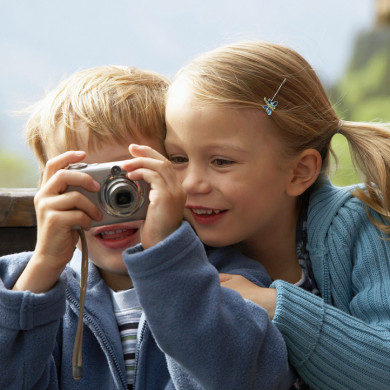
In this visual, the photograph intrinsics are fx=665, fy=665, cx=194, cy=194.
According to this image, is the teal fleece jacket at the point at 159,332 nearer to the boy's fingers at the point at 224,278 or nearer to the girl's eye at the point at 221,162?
the boy's fingers at the point at 224,278

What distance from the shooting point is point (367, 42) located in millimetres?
9898

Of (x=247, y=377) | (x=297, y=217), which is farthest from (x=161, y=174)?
(x=297, y=217)

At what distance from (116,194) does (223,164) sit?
295mm

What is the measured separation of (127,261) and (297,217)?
0.59 metres

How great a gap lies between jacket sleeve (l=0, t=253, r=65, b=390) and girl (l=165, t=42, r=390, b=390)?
1.05ft

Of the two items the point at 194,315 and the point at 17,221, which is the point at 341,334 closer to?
the point at 194,315

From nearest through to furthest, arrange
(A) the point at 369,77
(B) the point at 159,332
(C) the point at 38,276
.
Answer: (B) the point at 159,332, (C) the point at 38,276, (A) the point at 369,77

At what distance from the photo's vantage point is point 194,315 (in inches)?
40.0

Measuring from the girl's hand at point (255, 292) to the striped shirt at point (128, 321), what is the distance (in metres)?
0.19

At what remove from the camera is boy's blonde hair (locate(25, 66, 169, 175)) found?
1.26 metres

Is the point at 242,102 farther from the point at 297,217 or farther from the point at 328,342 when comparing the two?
the point at 328,342

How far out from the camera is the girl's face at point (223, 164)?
1274 mm

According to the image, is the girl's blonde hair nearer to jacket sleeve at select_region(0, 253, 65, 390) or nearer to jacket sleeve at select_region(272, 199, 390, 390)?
jacket sleeve at select_region(272, 199, 390, 390)

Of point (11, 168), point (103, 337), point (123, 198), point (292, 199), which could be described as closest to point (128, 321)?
point (103, 337)
